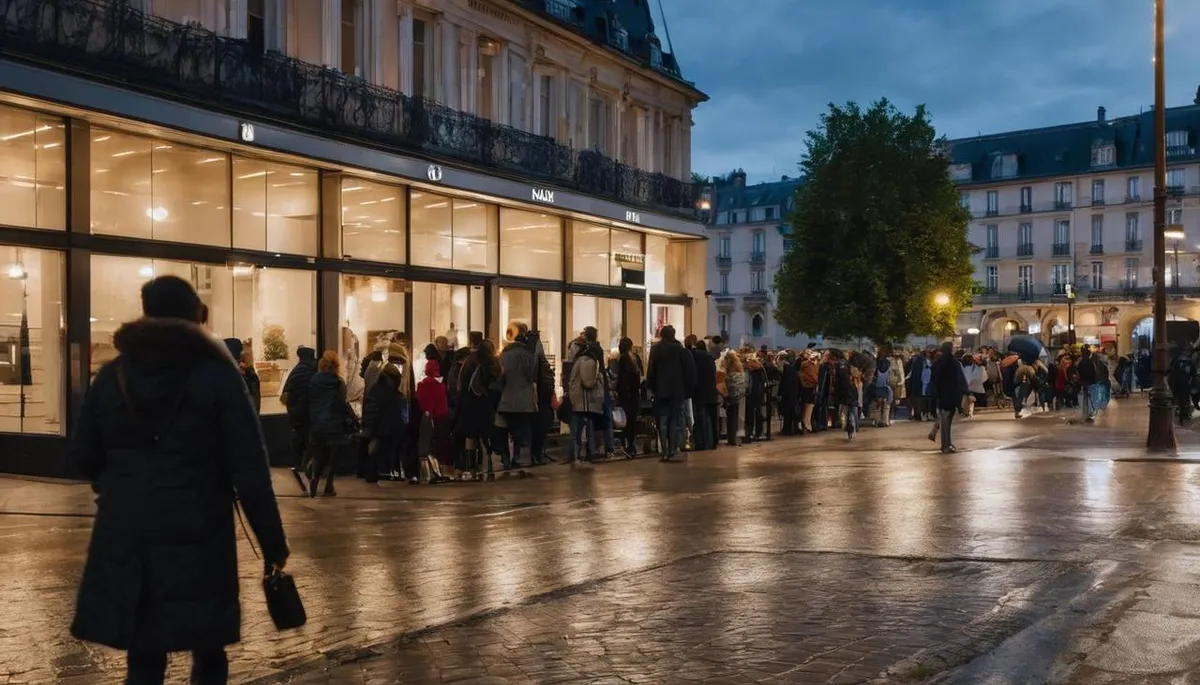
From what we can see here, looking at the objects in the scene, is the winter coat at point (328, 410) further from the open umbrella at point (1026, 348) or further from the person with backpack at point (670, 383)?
the open umbrella at point (1026, 348)

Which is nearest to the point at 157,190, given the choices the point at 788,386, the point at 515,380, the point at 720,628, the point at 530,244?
the point at 515,380

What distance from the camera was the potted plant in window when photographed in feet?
66.1

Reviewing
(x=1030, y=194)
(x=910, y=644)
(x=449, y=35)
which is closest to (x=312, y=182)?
(x=449, y=35)

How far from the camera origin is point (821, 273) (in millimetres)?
58000

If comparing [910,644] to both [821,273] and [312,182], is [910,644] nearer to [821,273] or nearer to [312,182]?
[312,182]

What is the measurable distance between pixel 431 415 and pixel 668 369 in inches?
173

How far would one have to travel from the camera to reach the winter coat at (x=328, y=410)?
1501 centimetres

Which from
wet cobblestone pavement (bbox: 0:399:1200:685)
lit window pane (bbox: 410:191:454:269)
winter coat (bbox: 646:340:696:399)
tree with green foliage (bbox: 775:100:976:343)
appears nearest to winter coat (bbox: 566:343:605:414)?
winter coat (bbox: 646:340:696:399)

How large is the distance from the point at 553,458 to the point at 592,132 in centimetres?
1164

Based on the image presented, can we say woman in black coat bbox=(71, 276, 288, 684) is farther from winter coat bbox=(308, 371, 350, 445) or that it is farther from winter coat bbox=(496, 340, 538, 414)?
winter coat bbox=(496, 340, 538, 414)

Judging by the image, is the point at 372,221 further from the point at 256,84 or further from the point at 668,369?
the point at 668,369

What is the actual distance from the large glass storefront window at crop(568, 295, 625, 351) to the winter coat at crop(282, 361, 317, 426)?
14.0 metres

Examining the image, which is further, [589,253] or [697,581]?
[589,253]

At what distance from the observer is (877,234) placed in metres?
55.6
